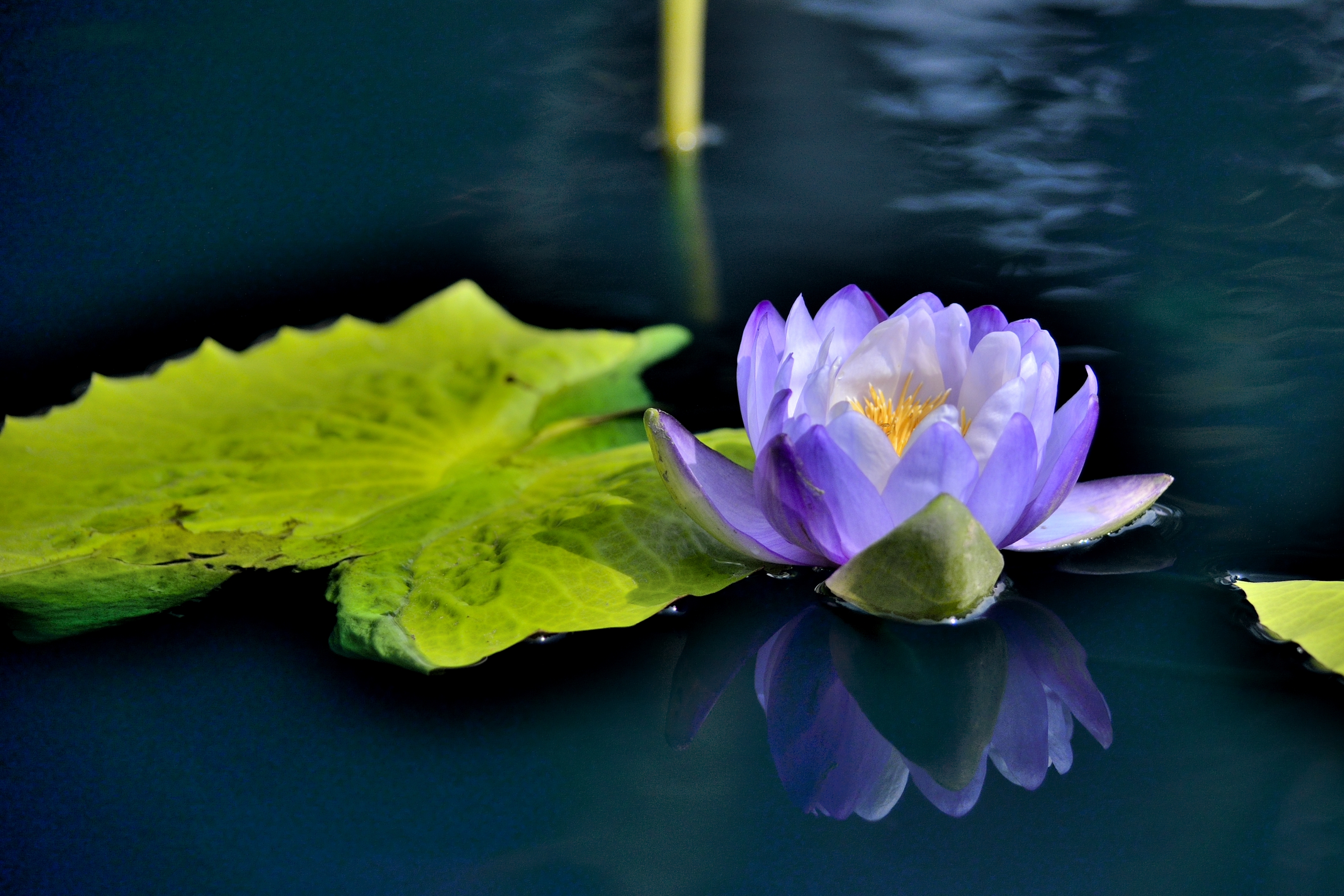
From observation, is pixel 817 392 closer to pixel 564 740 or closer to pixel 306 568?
pixel 564 740

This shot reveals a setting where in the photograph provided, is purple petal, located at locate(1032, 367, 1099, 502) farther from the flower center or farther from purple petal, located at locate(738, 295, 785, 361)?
purple petal, located at locate(738, 295, 785, 361)

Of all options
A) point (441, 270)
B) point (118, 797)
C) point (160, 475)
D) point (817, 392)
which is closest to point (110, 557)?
point (160, 475)

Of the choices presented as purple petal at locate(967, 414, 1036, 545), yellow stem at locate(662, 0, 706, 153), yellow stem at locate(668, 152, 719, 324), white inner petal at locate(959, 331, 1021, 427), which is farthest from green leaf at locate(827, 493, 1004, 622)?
yellow stem at locate(662, 0, 706, 153)

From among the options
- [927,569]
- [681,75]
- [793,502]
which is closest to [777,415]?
[793,502]

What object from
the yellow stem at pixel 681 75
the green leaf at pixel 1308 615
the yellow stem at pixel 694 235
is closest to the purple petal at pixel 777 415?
the green leaf at pixel 1308 615

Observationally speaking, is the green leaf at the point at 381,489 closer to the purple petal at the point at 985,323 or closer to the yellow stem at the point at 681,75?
the purple petal at the point at 985,323
